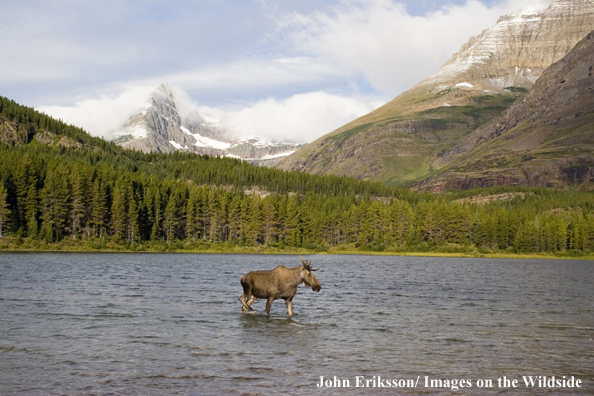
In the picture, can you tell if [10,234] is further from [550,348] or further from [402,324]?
[550,348]

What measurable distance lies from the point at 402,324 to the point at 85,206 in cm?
13483

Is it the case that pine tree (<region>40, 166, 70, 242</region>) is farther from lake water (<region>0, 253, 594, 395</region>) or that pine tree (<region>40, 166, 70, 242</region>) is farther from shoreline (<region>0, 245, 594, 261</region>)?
lake water (<region>0, 253, 594, 395</region>)

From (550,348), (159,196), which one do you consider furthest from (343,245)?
(550,348)

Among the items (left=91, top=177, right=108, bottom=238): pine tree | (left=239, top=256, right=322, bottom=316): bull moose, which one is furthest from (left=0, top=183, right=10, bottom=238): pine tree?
(left=239, top=256, right=322, bottom=316): bull moose

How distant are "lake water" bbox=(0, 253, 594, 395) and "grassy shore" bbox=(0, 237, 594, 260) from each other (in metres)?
91.4

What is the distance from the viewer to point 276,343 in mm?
26594

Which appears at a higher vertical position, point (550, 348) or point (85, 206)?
point (85, 206)

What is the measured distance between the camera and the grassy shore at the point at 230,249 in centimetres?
12975

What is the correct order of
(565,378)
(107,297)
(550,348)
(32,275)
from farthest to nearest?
1. (32,275)
2. (107,297)
3. (550,348)
4. (565,378)

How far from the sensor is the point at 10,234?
5162 inches

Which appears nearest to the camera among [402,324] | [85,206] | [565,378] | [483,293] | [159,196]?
[565,378]

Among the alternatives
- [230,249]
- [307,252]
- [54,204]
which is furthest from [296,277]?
[307,252]

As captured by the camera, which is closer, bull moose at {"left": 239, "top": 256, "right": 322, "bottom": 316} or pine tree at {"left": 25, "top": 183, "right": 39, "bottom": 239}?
bull moose at {"left": 239, "top": 256, "right": 322, "bottom": 316}

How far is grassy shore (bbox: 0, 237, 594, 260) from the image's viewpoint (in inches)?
5108
